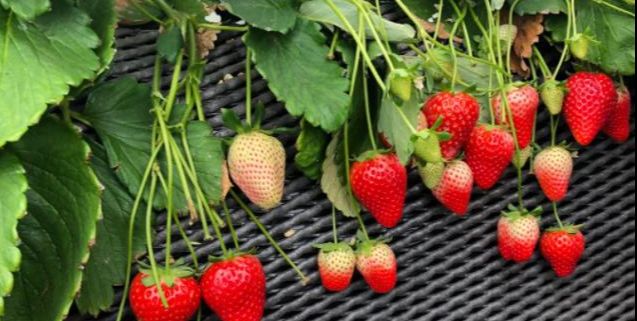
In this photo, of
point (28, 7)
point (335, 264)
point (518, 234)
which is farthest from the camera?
point (518, 234)

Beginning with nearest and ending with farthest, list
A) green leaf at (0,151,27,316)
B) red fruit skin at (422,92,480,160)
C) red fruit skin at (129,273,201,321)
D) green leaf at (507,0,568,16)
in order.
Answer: green leaf at (0,151,27,316), red fruit skin at (129,273,201,321), red fruit skin at (422,92,480,160), green leaf at (507,0,568,16)

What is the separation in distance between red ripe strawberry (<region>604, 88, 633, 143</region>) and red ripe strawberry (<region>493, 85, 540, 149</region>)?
13 cm

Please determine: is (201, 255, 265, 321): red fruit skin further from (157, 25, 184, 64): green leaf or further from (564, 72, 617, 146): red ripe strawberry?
(564, 72, 617, 146): red ripe strawberry

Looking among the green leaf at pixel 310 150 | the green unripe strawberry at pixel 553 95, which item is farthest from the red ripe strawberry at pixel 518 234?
the green leaf at pixel 310 150

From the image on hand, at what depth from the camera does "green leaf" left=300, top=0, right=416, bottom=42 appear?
0.73 metres

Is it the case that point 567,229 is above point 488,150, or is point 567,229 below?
below

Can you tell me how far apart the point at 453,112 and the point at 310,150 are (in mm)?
129

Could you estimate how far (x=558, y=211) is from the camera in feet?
3.07

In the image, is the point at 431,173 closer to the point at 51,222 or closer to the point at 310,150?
the point at 310,150

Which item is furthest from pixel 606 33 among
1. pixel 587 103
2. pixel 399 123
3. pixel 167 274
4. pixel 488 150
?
pixel 167 274

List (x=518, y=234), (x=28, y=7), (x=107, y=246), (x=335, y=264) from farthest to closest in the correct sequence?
1. (x=518, y=234)
2. (x=335, y=264)
3. (x=107, y=246)
4. (x=28, y=7)

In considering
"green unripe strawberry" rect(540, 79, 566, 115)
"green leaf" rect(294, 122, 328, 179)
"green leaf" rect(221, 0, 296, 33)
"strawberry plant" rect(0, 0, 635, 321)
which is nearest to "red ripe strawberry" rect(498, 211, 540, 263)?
"strawberry plant" rect(0, 0, 635, 321)

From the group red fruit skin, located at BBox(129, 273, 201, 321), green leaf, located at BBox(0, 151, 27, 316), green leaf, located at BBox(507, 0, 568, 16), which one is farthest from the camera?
green leaf, located at BBox(507, 0, 568, 16)

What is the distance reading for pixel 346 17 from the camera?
0.74 m
